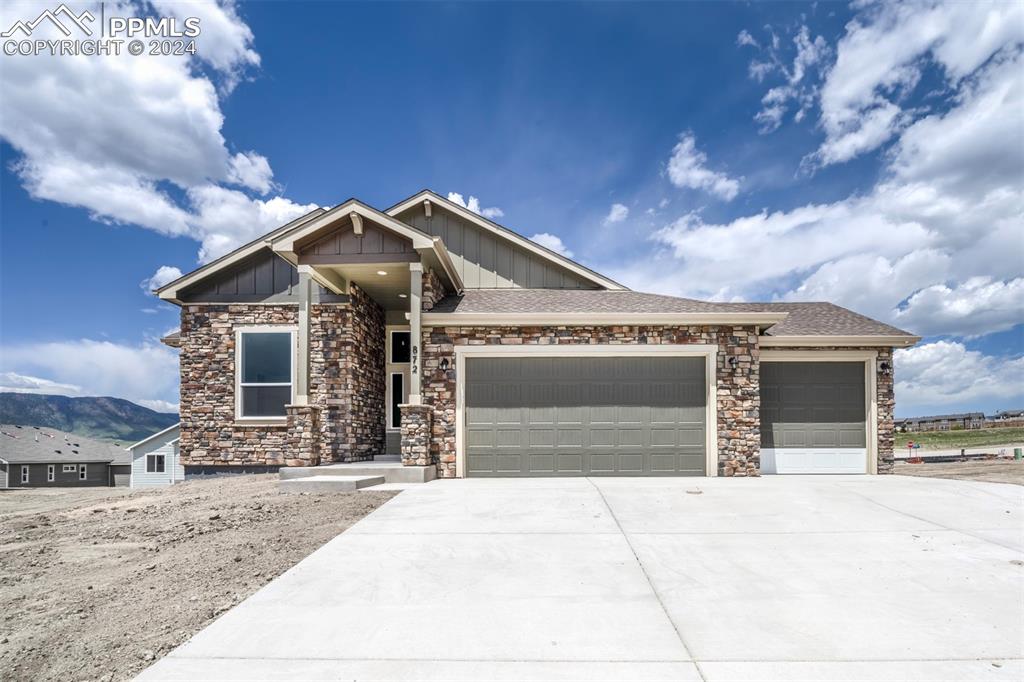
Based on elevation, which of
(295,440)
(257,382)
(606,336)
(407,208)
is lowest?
(295,440)

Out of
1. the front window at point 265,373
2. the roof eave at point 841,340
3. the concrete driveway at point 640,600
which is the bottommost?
the concrete driveway at point 640,600

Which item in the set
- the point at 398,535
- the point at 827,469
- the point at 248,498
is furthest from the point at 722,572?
the point at 827,469

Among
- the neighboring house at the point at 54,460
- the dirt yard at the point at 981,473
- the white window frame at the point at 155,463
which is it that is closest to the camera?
the dirt yard at the point at 981,473

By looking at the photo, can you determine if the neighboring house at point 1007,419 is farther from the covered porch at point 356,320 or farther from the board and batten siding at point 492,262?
the covered porch at point 356,320

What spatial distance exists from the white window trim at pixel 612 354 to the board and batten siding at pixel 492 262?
3.62 m

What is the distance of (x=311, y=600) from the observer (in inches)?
167

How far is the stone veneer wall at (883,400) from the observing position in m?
11.3

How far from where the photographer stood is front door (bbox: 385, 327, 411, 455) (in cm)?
1323

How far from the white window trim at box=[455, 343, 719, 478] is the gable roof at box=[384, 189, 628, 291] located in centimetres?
356

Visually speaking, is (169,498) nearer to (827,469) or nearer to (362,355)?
(362,355)

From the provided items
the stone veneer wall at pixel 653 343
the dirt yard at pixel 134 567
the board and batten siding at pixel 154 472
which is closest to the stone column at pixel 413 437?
the stone veneer wall at pixel 653 343

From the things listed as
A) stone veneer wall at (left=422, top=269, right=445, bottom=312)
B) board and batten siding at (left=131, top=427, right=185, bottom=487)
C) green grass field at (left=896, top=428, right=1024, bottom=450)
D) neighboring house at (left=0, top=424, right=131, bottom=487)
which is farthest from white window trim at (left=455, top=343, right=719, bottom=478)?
neighboring house at (left=0, top=424, right=131, bottom=487)

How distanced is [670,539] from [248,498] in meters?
6.70

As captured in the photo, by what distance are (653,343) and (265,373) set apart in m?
8.67
